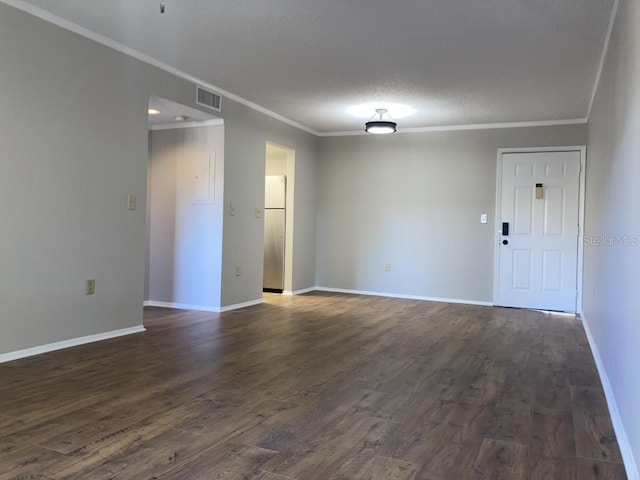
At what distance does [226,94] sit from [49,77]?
6.92 feet

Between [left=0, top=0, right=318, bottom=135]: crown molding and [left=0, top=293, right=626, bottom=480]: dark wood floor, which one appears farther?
[left=0, top=0, right=318, bottom=135]: crown molding

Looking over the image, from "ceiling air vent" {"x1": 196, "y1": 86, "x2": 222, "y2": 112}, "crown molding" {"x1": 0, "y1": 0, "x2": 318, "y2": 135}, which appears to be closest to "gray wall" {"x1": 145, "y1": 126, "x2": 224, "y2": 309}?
"ceiling air vent" {"x1": 196, "y1": 86, "x2": 222, "y2": 112}

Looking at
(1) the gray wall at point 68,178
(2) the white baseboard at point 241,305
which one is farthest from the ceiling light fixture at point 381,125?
(2) the white baseboard at point 241,305

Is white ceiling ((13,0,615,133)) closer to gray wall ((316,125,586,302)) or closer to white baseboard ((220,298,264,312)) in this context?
gray wall ((316,125,586,302))

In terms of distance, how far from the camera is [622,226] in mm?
2666

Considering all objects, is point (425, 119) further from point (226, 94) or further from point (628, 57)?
point (628, 57)

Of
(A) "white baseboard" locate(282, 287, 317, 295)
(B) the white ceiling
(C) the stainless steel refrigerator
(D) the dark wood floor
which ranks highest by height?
(B) the white ceiling

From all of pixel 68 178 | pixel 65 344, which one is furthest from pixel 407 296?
pixel 68 178

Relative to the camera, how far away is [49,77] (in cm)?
365

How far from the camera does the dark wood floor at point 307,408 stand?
6.77 ft

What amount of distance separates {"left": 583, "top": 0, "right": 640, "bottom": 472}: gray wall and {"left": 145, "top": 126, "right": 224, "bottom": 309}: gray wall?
3.67m

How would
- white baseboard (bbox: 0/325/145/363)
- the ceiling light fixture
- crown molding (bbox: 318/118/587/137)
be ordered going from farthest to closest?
crown molding (bbox: 318/118/587/137) → the ceiling light fixture → white baseboard (bbox: 0/325/145/363)

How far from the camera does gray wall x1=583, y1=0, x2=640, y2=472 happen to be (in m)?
2.09

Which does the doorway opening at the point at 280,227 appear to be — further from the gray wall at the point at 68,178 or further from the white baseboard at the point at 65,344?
the white baseboard at the point at 65,344
